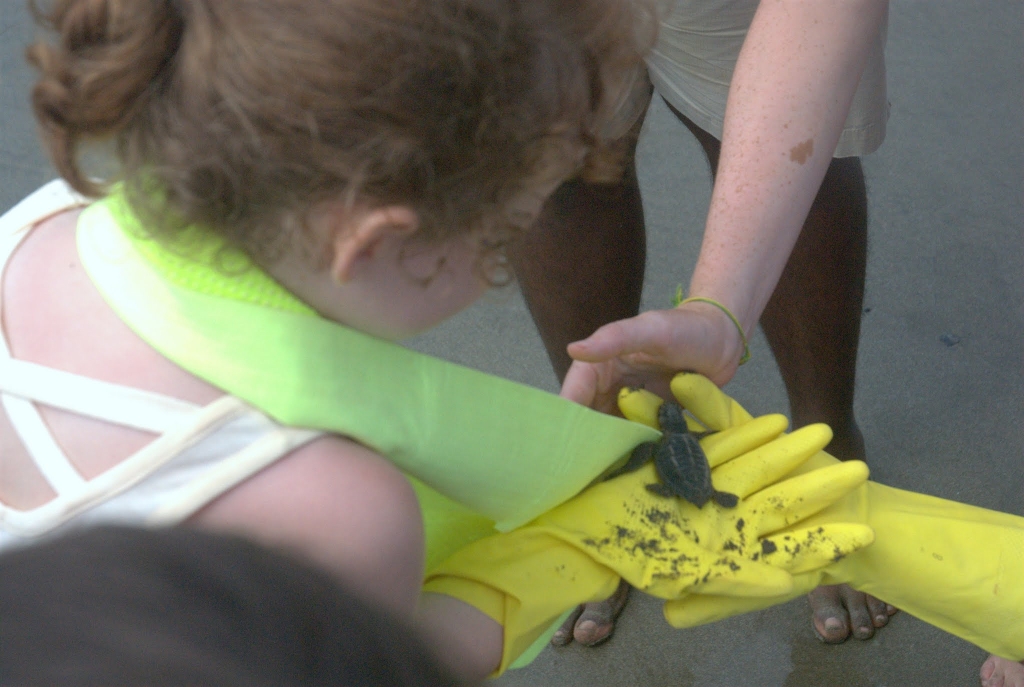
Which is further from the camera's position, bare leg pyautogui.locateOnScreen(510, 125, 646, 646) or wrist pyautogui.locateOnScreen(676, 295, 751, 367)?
bare leg pyautogui.locateOnScreen(510, 125, 646, 646)

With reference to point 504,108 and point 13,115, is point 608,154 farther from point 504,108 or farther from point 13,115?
point 13,115

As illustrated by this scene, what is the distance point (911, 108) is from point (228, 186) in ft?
6.65

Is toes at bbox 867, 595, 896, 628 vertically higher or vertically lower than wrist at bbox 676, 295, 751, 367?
lower

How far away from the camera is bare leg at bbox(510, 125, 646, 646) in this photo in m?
1.19

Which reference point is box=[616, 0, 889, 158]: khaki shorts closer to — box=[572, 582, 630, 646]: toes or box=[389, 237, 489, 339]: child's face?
box=[389, 237, 489, 339]: child's face

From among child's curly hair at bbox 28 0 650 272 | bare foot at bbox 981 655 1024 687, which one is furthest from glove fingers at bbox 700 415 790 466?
bare foot at bbox 981 655 1024 687

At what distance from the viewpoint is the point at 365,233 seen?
22.2 inches

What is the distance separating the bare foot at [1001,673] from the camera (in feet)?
3.56

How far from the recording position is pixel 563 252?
1223mm

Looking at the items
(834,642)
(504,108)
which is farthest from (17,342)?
(834,642)

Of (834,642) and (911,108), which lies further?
(911,108)

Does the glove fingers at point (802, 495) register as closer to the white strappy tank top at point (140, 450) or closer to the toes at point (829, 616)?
the white strappy tank top at point (140, 450)

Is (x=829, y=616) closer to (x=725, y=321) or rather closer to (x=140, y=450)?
(x=725, y=321)

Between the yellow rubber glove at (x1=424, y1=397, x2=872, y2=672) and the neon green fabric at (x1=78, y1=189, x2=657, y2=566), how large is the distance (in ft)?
0.16
